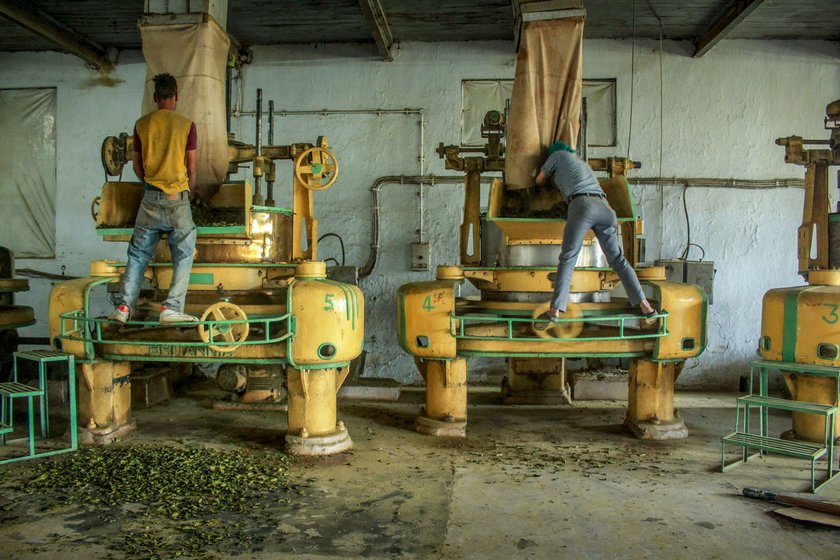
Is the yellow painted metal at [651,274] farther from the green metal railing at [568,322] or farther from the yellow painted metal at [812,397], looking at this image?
the yellow painted metal at [812,397]

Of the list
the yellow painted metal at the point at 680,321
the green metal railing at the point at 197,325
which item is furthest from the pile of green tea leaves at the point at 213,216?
the yellow painted metal at the point at 680,321

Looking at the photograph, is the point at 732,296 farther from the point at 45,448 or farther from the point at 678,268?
the point at 45,448

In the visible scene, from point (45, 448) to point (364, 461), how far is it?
7.83 feet

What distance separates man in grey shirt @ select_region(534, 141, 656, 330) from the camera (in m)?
4.52

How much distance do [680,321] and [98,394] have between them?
4560 mm

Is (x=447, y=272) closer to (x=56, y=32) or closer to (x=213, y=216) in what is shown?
(x=213, y=216)

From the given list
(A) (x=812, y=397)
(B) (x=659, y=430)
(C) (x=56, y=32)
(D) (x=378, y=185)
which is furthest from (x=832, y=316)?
(C) (x=56, y=32)

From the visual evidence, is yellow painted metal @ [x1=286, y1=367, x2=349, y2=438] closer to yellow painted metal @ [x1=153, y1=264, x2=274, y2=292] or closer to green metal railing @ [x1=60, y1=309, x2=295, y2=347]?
green metal railing @ [x1=60, y1=309, x2=295, y2=347]

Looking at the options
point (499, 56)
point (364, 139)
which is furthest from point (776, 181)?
point (364, 139)

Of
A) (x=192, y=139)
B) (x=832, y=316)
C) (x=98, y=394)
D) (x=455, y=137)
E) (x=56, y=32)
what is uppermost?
(x=56, y=32)

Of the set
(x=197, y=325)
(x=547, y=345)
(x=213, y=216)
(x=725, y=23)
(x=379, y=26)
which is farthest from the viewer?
(x=379, y=26)

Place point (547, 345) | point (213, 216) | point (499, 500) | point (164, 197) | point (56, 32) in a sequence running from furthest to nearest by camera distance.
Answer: point (56, 32), point (213, 216), point (547, 345), point (164, 197), point (499, 500)

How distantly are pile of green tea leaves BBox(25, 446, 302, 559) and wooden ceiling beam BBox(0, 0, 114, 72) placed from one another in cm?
488

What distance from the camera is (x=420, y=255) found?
25.0ft
